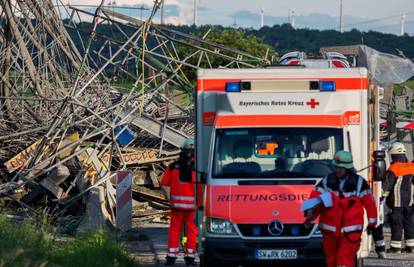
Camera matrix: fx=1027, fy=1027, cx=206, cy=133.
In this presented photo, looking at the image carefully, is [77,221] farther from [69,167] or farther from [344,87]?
[344,87]

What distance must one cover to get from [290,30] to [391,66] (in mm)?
91291

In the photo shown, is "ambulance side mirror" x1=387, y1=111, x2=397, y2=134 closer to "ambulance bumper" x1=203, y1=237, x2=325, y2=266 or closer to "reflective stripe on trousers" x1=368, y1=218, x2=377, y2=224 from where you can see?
"ambulance bumper" x1=203, y1=237, x2=325, y2=266

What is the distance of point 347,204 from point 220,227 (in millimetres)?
2052

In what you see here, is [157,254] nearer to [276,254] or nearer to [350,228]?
[276,254]

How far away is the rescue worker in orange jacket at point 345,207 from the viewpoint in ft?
35.6

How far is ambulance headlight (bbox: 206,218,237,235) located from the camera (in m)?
12.4

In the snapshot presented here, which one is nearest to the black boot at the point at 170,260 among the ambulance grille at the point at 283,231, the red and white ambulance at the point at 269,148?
the red and white ambulance at the point at 269,148

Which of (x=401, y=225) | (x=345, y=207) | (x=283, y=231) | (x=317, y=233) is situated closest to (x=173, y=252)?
(x=283, y=231)

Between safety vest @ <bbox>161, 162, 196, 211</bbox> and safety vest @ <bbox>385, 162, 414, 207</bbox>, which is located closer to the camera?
safety vest @ <bbox>161, 162, 196, 211</bbox>

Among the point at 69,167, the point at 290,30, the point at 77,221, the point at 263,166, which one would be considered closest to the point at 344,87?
the point at 263,166

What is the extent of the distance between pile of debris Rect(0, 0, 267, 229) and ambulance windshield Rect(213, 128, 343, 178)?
5964mm

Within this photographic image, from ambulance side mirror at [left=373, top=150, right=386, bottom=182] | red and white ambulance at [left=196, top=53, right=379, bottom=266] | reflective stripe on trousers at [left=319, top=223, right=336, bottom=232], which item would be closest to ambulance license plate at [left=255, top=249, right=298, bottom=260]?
red and white ambulance at [left=196, top=53, right=379, bottom=266]

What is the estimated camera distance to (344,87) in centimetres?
1334

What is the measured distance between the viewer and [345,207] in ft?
35.8
